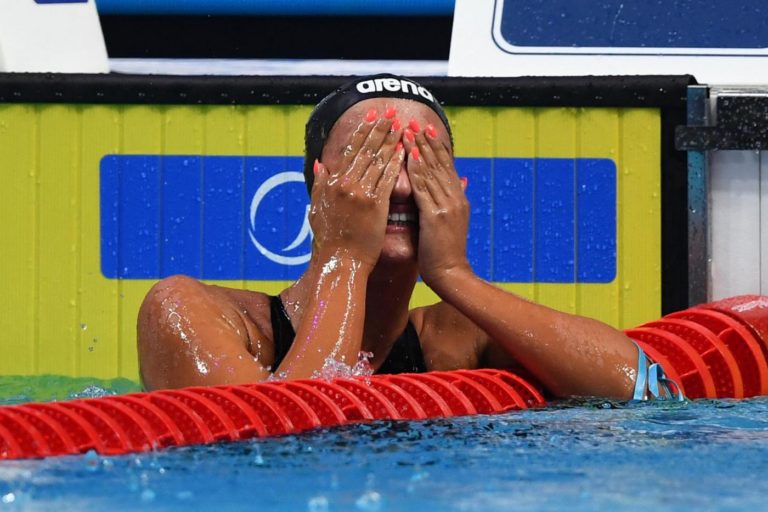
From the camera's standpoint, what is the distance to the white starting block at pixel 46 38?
4887 mm

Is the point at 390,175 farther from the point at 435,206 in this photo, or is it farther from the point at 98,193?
the point at 98,193

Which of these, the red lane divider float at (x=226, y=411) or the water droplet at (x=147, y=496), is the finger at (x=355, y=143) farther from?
the water droplet at (x=147, y=496)

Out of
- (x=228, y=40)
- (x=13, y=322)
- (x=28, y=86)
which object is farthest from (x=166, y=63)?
(x=13, y=322)

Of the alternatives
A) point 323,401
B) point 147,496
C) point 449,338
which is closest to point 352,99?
point 449,338

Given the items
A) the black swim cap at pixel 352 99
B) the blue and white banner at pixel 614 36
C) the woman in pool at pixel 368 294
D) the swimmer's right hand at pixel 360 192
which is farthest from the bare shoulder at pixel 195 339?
the blue and white banner at pixel 614 36

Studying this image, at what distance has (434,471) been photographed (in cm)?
206

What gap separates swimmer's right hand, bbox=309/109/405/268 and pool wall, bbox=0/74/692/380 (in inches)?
68.6

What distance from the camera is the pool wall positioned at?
456cm

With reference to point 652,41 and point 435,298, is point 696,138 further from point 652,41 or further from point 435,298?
point 435,298

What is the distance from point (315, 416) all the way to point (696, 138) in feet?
8.58

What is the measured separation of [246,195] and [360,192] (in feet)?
6.19

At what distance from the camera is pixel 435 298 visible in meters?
4.60

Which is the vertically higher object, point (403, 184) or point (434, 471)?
point (403, 184)

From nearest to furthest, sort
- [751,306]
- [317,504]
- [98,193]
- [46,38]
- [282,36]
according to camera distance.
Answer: [317,504], [751,306], [98,193], [46,38], [282,36]
